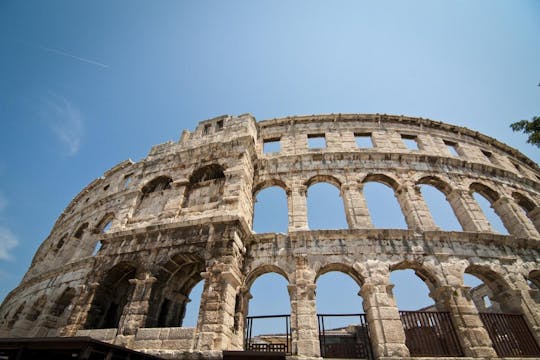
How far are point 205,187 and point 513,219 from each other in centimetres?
1235

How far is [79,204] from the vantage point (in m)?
18.2

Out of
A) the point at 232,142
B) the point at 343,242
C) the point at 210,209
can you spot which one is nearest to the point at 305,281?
the point at 343,242

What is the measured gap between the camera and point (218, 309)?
6832mm

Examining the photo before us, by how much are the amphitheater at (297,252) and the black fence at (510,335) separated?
0.03 metres

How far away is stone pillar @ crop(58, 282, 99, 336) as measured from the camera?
7.61m

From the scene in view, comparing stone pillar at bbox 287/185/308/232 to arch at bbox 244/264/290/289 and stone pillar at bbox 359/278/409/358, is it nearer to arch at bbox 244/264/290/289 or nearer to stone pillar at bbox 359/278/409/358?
arch at bbox 244/264/290/289

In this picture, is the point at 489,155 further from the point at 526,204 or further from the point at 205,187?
the point at 205,187

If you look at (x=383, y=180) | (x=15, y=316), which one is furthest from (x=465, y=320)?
(x=15, y=316)

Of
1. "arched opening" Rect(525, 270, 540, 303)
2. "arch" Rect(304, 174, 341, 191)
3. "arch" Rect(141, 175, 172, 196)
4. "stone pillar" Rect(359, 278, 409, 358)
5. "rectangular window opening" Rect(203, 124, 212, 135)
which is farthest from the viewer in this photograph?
"rectangular window opening" Rect(203, 124, 212, 135)

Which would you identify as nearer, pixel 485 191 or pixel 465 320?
pixel 465 320

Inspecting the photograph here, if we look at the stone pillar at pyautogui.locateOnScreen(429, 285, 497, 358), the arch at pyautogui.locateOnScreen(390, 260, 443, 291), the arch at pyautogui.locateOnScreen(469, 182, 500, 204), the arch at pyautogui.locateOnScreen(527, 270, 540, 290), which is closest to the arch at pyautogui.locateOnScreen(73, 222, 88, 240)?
the arch at pyautogui.locateOnScreen(390, 260, 443, 291)

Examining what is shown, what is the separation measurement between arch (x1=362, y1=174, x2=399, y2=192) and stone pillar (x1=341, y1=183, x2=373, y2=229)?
0.88 metres

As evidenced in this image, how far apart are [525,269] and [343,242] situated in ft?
19.7

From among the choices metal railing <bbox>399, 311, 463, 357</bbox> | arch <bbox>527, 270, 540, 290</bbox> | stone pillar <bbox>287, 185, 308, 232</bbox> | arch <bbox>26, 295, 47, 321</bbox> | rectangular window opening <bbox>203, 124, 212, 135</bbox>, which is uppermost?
rectangular window opening <bbox>203, 124, 212, 135</bbox>
